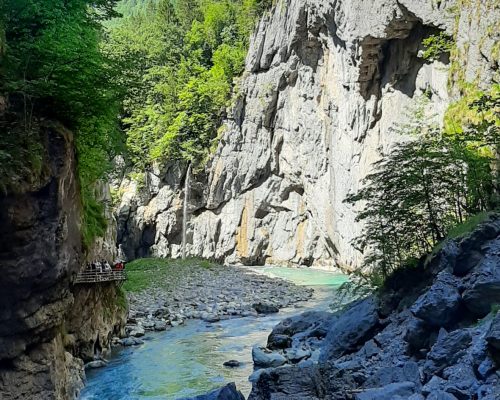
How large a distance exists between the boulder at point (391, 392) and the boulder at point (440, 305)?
1791mm

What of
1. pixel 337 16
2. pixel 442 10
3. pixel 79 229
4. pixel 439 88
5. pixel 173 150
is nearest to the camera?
pixel 79 229

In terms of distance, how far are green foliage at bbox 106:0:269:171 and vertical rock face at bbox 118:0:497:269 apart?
247 centimetres

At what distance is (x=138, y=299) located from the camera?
25906 millimetres

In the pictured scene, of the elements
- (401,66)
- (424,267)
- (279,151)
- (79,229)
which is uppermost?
(401,66)

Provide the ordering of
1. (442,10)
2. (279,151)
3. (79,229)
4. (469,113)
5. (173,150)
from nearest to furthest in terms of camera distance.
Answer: (79,229) → (469,113) → (442,10) → (279,151) → (173,150)

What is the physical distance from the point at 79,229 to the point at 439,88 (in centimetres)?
2239

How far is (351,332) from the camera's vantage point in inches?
496

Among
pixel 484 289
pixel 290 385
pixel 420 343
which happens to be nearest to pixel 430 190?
pixel 484 289

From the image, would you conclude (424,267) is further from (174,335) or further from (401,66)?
(401,66)

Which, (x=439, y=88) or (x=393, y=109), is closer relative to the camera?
(x=439, y=88)

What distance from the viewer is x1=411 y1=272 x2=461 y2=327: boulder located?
9531mm

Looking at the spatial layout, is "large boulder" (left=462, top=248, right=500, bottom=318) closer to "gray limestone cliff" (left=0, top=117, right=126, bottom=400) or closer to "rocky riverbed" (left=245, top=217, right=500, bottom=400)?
"rocky riverbed" (left=245, top=217, right=500, bottom=400)

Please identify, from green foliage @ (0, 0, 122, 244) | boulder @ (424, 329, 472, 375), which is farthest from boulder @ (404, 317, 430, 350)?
green foliage @ (0, 0, 122, 244)

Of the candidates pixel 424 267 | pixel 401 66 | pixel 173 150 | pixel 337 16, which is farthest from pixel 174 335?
pixel 173 150
